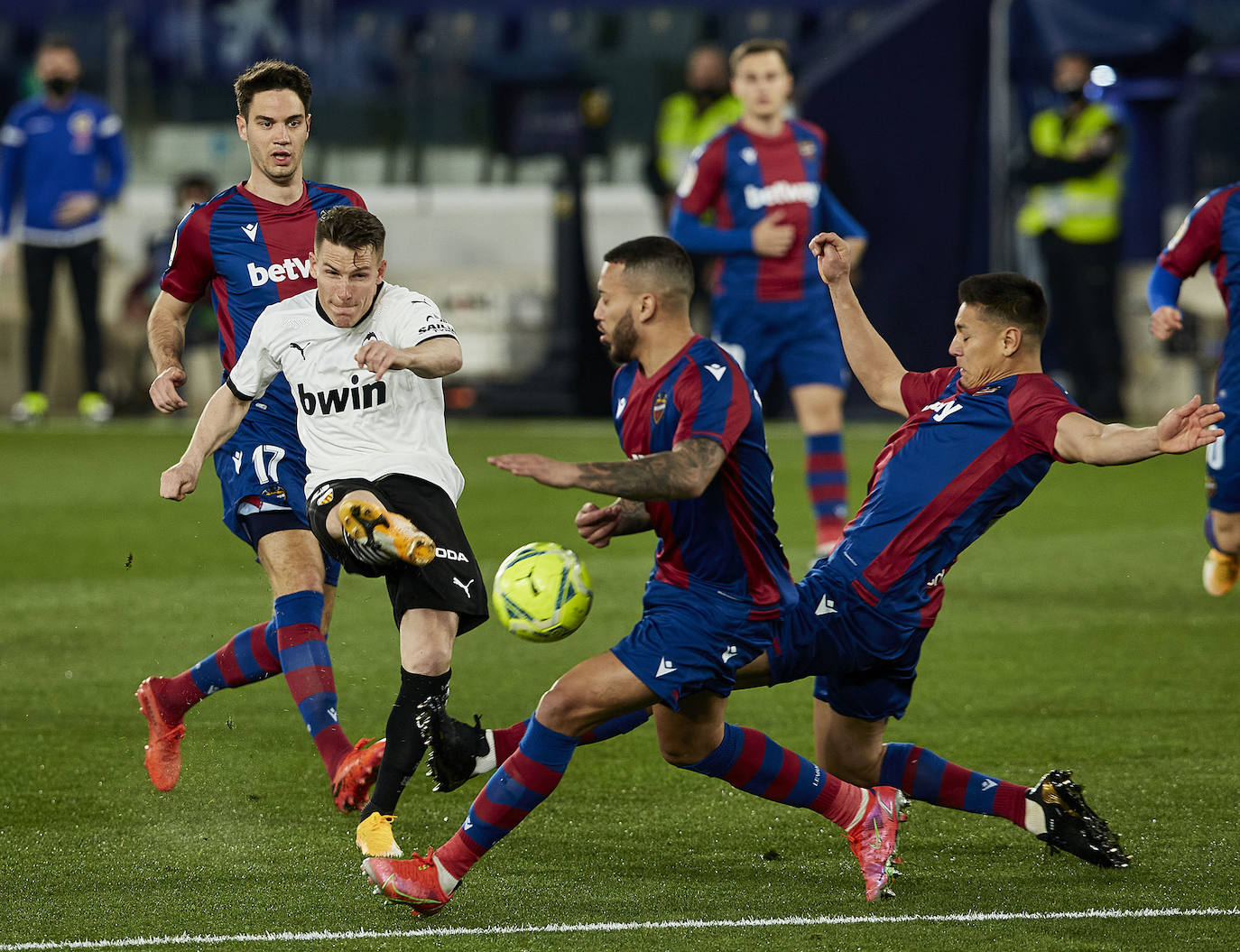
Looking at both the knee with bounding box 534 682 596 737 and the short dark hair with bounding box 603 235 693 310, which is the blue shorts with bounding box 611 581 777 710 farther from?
the short dark hair with bounding box 603 235 693 310

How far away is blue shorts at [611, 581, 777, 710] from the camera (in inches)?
165

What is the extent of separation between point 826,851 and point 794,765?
377 millimetres

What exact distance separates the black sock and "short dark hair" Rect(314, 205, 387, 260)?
3.52 ft

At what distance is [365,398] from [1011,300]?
5.28 ft

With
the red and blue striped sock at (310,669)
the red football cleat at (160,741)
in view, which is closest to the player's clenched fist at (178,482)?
the red and blue striped sock at (310,669)

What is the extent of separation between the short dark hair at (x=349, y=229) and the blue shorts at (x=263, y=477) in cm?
78

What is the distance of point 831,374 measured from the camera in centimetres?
904

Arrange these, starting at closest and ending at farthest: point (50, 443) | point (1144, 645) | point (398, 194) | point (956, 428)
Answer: point (956, 428), point (1144, 645), point (50, 443), point (398, 194)

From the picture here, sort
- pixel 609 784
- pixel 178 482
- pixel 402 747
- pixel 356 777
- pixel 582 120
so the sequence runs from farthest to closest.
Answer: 1. pixel 582 120
2. pixel 609 784
3. pixel 178 482
4. pixel 356 777
5. pixel 402 747

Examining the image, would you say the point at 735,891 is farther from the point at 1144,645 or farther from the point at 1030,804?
the point at 1144,645

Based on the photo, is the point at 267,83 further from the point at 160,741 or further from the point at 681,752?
the point at 681,752

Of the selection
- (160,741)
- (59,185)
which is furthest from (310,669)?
(59,185)

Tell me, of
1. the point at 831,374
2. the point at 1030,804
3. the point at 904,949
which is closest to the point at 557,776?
the point at 904,949

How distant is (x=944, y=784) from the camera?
4.75m
